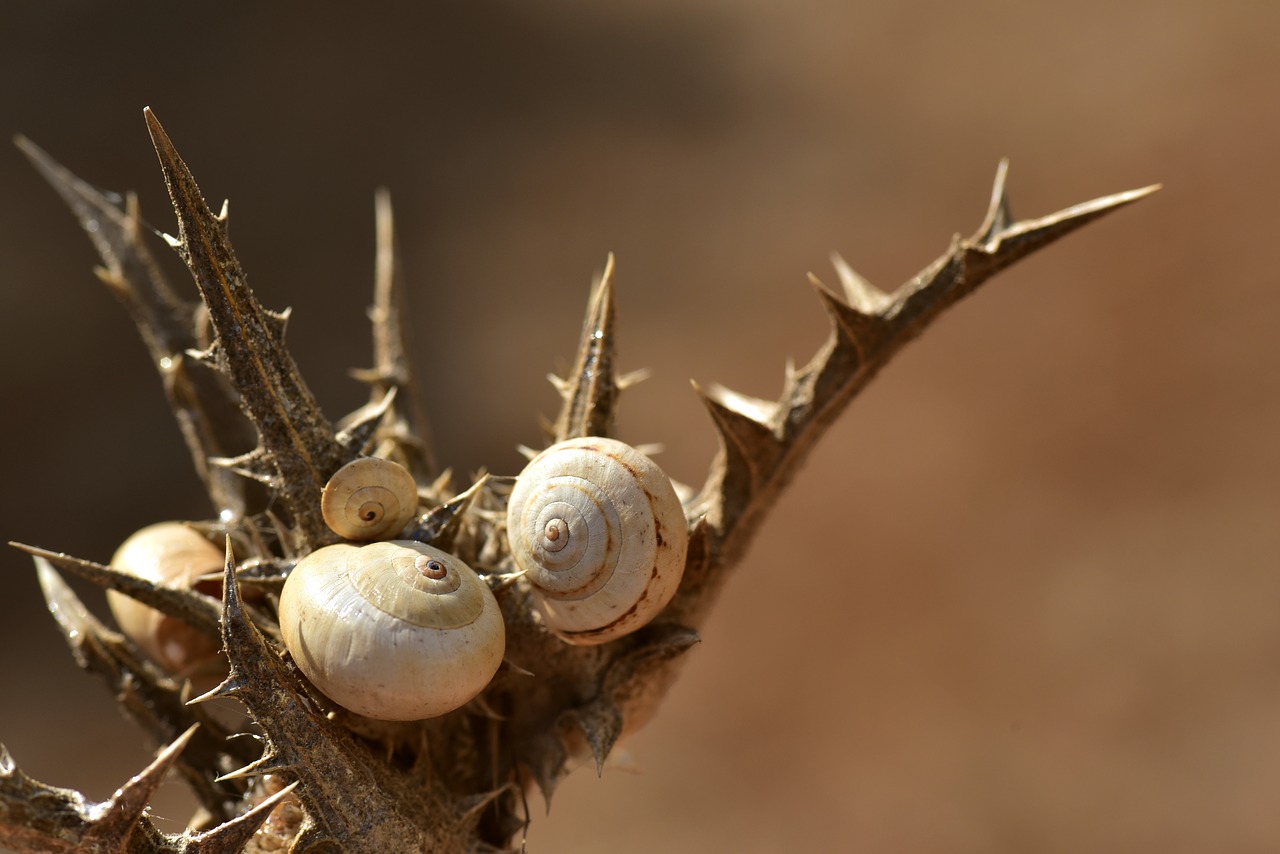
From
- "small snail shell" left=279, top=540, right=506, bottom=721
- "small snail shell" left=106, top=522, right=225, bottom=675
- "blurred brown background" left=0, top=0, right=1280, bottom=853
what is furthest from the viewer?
"blurred brown background" left=0, top=0, right=1280, bottom=853

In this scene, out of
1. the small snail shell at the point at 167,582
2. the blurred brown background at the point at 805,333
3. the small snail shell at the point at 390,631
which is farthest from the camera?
the blurred brown background at the point at 805,333

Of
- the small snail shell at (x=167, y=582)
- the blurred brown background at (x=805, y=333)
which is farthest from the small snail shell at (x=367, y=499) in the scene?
the blurred brown background at (x=805, y=333)

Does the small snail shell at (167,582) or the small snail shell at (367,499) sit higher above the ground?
the small snail shell at (367,499)

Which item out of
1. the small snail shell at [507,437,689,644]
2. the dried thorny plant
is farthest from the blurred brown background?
the small snail shell at [507,437,689,644]

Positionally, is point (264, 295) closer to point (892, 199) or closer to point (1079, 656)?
point (892, 199)

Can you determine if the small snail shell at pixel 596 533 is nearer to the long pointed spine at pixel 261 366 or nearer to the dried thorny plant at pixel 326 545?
the dried thorny plant at pixel 326 545

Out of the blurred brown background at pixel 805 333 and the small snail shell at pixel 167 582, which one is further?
the blurred brown background at pixel 805 333

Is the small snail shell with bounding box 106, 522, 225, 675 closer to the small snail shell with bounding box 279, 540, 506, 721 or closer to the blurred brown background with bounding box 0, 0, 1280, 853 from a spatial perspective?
the small snail shell with bounding box 279, 540, 506, 721
